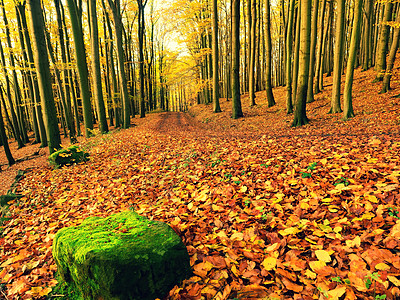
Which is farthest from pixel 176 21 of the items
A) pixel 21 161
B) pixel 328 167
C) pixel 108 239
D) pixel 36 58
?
pixel 108 239

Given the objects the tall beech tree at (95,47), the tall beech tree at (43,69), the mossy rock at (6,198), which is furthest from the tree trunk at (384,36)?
the mossy rock at (6,198)

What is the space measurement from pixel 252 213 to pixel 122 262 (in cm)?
180

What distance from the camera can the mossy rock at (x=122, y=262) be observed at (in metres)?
1.77

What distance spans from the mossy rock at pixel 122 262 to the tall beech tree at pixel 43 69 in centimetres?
697

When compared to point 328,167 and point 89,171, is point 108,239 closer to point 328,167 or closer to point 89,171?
point 328,167

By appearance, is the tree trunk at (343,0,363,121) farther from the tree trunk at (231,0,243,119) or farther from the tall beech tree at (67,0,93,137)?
the tall beech tree at (67,0,93,137)

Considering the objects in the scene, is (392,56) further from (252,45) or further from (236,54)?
(252,45)

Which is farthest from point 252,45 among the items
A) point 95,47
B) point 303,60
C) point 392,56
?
point 95,47

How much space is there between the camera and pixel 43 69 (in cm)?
739

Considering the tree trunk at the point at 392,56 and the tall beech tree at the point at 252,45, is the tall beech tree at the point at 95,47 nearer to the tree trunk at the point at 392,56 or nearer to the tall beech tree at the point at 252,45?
the tall beech tree at the point at 252,45

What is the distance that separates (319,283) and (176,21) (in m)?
21.5

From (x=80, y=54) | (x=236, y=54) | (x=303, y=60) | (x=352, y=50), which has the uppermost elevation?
(x=80, y=54)

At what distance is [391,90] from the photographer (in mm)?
11305

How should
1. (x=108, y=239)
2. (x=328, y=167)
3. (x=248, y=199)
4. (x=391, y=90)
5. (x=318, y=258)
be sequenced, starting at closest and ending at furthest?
(x=318, y=258) < (x=108, y=239) < (x=248, y=199) < (x=328, y=167) < (x=391, y=90)
